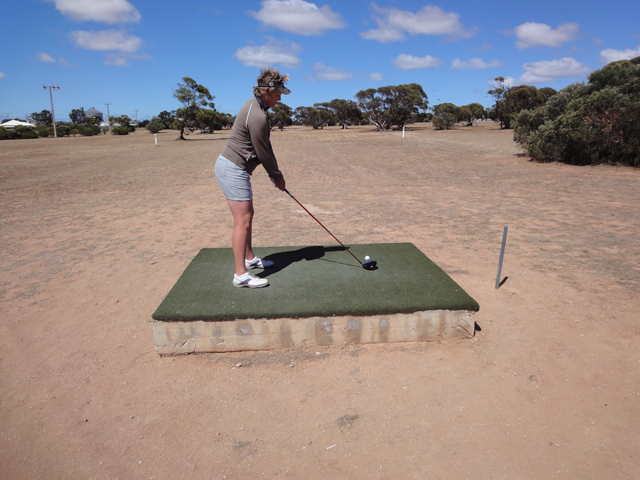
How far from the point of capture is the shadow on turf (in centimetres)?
488

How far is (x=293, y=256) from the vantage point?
539cm

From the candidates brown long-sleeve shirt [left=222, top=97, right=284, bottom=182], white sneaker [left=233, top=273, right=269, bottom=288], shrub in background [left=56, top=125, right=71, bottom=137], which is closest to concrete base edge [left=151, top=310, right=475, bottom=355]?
white sneaker [left=233, top=273, right=269, bottom=288]

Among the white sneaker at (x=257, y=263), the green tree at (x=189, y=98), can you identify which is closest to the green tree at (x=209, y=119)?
the green tree at (x=189, y=98)

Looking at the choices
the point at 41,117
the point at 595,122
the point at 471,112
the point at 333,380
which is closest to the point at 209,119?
the point at 471,112

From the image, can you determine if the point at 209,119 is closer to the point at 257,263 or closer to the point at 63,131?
the point at 63,131

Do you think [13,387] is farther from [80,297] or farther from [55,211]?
[55,211]

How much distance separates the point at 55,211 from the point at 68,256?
14.3 ft

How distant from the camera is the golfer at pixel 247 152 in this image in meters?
3.75

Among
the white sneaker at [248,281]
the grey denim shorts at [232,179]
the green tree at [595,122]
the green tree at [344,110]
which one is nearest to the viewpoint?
the grey denim shorts at [232,179]

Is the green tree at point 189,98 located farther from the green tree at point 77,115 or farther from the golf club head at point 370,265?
the green tree at point 77,115

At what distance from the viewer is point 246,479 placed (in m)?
2.54

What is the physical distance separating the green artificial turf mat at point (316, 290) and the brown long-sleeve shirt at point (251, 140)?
1.27 m

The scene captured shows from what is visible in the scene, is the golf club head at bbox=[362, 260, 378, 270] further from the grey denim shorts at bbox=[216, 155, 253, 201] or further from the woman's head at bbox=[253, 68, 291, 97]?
the woman's head at bbox=[253, 68, 291, 97]

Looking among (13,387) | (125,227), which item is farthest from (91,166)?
(13,387)
